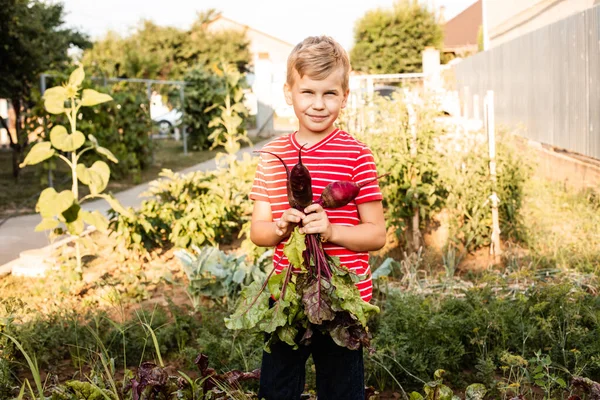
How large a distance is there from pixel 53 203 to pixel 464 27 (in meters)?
53.7

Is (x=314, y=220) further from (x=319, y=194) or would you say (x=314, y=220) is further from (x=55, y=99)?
(x=55, y=99)

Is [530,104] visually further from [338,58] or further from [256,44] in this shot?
[256,44]

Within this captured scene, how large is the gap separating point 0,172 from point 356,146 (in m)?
13.9

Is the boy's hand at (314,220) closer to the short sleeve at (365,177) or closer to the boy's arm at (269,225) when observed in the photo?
the boy's arm at (269,225)

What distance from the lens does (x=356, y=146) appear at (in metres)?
2.27

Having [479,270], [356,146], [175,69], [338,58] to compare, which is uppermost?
[175,69]

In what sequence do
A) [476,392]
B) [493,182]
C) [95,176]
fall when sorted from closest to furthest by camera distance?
[476,392], [95,176], [493,182]

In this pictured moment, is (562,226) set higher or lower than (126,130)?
lower

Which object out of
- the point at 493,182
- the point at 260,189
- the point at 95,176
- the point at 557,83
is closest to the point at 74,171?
the point at 95,176

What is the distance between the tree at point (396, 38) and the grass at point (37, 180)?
24.0 meters

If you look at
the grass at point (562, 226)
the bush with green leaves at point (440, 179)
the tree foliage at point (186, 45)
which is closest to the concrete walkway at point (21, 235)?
the bush with green leaves at point (440, 179)

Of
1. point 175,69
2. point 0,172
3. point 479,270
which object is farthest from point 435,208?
point 175,69

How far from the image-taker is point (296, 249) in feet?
6.66

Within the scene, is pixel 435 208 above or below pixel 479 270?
above
